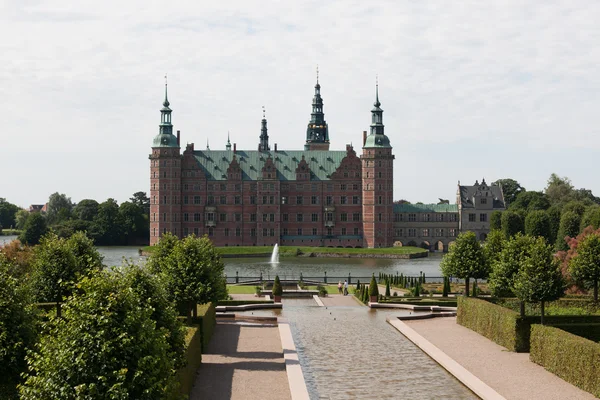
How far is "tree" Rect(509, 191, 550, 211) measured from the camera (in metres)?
112

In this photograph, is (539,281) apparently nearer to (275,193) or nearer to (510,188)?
Answer: (275,193)

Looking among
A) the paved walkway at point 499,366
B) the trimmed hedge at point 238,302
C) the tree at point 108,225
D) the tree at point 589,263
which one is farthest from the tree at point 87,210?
the paved walkway at point 499,366

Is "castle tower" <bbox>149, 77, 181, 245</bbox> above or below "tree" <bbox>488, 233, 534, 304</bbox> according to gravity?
above

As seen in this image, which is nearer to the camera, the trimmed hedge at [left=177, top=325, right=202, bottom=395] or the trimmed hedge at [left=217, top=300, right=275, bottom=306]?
the trimmed hedge at [left=177, top=325, right=202, bottom=395]

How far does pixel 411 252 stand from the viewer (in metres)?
95.2

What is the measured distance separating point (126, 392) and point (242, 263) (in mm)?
71983

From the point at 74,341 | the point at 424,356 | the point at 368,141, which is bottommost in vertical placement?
the point at 424,356

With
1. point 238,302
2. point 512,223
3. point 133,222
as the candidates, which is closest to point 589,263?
point 238,302

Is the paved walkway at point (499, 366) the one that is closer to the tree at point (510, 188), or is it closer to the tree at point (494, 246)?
the tree at point (494, 246)

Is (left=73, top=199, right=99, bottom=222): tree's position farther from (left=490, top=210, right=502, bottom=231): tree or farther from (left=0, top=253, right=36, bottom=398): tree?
(left=0, top=253, right=36, bottom=398): tree

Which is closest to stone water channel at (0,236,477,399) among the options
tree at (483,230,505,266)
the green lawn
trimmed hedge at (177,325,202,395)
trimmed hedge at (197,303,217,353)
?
trimmed hedge at (177,325,202,395)

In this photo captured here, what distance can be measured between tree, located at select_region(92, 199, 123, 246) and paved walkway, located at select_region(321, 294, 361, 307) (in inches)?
2976

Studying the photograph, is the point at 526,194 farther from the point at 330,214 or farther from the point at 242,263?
the point at 242,263

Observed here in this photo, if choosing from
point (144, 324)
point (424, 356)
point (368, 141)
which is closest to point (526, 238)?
point (424, 356)
